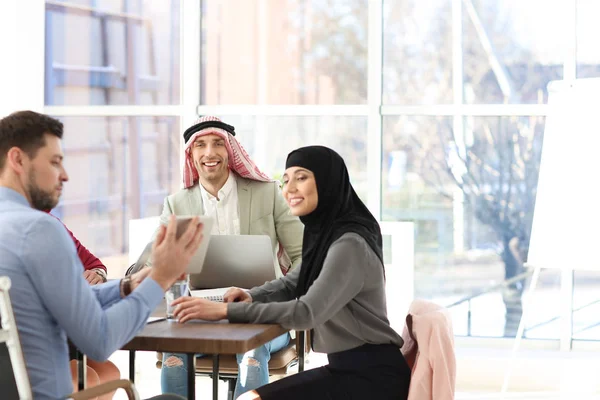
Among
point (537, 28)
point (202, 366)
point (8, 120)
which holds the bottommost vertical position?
point (202, 366)

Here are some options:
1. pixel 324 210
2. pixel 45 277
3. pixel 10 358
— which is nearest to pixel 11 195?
pixel 45 277

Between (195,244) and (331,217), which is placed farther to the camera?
(331,217)

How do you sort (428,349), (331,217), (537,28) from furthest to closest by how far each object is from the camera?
(537,28) → (331,217) → (428,349)

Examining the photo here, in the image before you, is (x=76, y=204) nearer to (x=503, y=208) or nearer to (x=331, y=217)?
(x=503, y=208)

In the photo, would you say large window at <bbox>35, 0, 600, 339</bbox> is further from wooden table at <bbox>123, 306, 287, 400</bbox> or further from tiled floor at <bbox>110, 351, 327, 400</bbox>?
wooden table at <bbox>123, 306, 287, 400</bbox>

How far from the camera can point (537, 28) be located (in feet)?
17.5

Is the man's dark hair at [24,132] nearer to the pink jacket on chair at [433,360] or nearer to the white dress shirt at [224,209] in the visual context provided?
the pink jacket on chair at [433,360]

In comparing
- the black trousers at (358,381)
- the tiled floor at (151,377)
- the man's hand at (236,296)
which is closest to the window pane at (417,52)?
the tiled floor at (151,377)

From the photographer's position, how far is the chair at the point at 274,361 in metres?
3.10

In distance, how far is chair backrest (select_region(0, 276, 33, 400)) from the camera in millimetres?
1809

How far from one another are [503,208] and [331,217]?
9.71ft

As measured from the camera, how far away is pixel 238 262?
3.03m

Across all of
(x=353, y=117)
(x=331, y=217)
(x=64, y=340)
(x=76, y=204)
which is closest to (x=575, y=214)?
(x=331, y=217)

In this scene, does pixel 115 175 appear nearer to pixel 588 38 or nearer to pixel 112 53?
pixel 112 53
